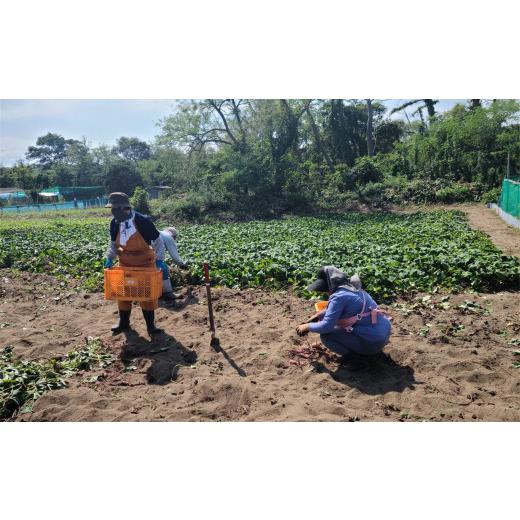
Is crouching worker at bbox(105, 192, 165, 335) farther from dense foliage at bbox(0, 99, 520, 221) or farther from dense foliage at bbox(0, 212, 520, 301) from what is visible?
dense foliage at bbox(0, 99, 520, 221)

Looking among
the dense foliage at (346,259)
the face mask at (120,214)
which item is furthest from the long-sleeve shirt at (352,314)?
the face mask at (120,214)

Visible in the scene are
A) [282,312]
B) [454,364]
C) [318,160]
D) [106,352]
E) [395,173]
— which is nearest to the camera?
[454,364]

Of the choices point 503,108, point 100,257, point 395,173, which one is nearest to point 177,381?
point 100,257

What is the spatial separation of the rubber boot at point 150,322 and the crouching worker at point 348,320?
185 centimetres

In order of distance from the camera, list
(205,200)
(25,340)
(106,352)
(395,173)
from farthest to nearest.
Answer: (395,173)
(205,200)
(25,340)
(106,352)

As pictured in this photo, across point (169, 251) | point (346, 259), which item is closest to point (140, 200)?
point (346, 259)

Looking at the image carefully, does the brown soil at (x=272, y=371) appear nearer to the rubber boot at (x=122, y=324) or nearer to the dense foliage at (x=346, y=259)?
the rubber boot at (x=122, y=324)

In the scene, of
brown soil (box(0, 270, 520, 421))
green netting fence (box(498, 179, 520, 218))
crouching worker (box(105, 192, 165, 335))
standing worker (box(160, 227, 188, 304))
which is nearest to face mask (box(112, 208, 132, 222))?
crouching worker (box(105, 192, 165, 335))

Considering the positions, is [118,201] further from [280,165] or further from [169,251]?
[280,165]

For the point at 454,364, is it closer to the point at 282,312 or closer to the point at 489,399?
the point at 489,399

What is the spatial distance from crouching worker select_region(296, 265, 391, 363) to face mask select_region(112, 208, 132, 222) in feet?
6.81

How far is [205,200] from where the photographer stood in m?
21.6

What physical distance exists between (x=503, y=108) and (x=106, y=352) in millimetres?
16121

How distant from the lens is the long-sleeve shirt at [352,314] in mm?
3627
